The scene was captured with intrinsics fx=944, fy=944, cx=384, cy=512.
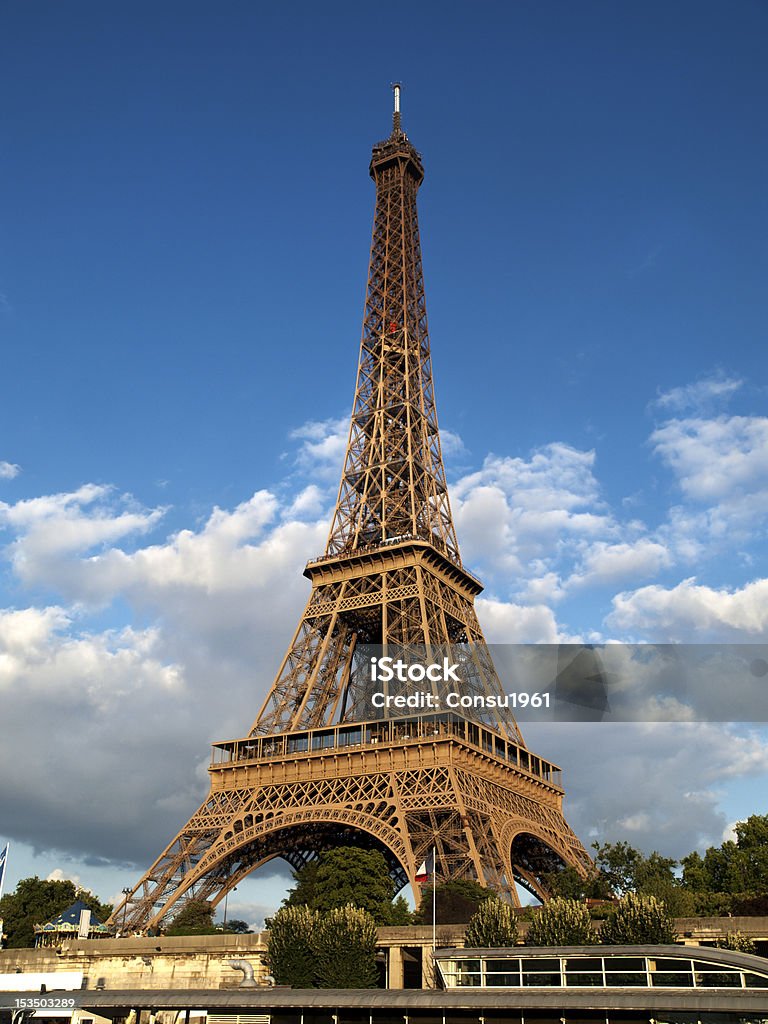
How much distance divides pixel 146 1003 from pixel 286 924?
9853mm

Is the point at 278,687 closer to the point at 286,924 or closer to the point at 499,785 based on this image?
the point at 499,785

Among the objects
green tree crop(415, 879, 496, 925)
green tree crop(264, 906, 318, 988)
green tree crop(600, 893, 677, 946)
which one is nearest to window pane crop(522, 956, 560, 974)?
green tree crop(600, 893, 677, 946)

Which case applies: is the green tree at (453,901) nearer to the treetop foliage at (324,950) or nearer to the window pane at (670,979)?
the treetop foliage at (324,950)

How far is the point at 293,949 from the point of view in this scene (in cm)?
3622

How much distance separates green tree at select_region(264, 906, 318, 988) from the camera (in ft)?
117

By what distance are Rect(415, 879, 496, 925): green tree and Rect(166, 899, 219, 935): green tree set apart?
13.0m

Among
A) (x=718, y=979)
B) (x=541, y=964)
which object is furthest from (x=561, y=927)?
(x=718, y=979)

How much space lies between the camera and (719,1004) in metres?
23.3

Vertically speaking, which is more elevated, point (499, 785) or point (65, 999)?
point (499, 785)

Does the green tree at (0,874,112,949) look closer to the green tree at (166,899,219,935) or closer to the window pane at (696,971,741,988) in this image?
the green tree at (166,899,219,935)

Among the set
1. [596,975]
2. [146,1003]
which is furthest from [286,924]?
[596,975]

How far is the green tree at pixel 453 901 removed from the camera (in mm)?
44406

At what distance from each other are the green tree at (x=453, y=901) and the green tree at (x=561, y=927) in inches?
309

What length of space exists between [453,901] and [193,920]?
1855 cm
